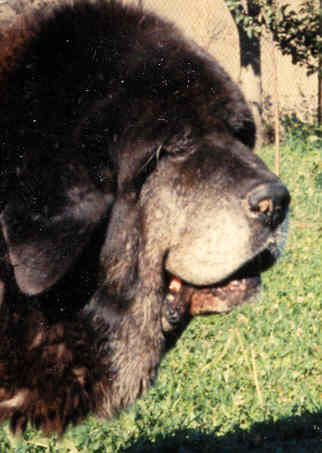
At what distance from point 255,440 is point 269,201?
6.92 ft

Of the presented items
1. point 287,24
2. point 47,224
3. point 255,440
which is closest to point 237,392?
point 255,440

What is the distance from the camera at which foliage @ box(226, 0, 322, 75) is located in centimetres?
800

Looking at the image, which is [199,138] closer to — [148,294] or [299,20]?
[148,294]

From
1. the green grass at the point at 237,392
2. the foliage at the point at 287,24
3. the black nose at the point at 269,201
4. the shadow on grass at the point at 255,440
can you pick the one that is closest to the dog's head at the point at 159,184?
the black nose at the point at 269,201

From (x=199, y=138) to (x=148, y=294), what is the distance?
516 millimetres

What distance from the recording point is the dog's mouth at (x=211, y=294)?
192cm

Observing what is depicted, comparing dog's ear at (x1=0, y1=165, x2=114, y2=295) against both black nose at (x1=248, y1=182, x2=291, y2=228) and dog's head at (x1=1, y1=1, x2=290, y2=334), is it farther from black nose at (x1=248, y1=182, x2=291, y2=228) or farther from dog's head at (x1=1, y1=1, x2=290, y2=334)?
black nose at (x1=248, y1=182, x2=291, y2=228)

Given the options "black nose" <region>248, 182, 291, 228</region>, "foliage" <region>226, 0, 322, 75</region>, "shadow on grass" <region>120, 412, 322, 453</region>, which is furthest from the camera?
"foliage" <region>226, 0, 322, 75</region>

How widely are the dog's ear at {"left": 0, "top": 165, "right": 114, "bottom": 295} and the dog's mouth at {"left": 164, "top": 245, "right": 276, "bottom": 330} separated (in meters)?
0.41

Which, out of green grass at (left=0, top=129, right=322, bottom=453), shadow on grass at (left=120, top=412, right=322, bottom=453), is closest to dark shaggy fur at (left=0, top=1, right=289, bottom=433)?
green grass at (left=0, top=129, right=322, bottom=453)

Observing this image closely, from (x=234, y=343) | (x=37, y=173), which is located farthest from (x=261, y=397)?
(x=37, y=173)

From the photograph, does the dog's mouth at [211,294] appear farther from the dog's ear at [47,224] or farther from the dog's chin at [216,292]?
the dog's ear at [47,224]

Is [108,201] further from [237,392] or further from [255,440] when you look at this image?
[237,392]

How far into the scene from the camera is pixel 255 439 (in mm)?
3387
